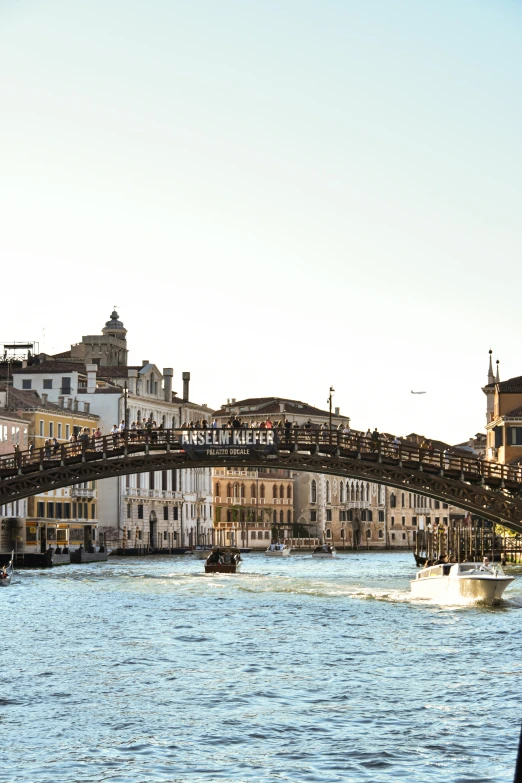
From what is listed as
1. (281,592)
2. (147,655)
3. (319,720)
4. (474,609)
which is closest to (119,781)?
(319,720)

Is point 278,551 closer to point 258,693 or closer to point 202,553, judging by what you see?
point 202,553

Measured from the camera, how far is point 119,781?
15.3 meters

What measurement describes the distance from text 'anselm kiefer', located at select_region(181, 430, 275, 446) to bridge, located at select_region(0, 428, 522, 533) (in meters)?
0.03

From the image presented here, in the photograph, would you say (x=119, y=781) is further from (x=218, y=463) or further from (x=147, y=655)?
(x=218, y=463)

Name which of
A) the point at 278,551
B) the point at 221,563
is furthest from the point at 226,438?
the point at 278,551

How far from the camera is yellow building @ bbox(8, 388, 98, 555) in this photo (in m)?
75.4

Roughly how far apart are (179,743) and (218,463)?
33.6 m

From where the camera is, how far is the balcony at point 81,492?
82062mm

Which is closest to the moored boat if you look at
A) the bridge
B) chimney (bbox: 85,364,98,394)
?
chimney (bbox: 85,364,98,394)

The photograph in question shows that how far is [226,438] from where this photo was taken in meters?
51.1

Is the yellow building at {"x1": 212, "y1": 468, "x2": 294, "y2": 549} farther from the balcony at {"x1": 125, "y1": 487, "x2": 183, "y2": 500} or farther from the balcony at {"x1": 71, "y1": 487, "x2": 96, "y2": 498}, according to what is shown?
the balcony at {"x1": 71, "y1": 487, "x2": 96, "y2": 498}

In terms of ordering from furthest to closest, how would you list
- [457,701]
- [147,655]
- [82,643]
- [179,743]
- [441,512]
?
[441,512] → [82,643] → [147,655] → [457,701] → [179,743]

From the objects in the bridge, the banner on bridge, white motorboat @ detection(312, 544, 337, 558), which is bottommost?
white motorboat @ detection(312, 544, 337, 558)

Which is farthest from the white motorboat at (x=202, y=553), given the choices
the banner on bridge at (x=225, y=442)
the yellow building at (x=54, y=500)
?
the banner on bridge at (x=225, y=442)
